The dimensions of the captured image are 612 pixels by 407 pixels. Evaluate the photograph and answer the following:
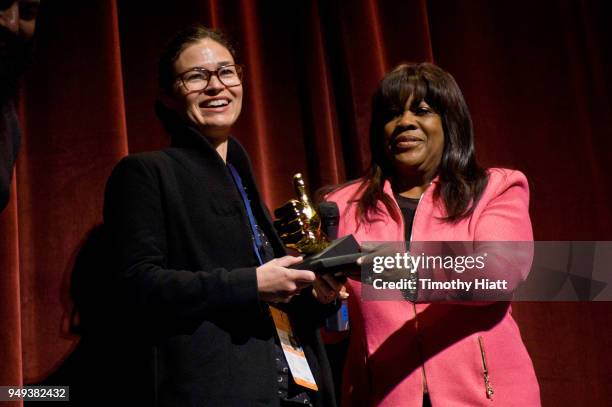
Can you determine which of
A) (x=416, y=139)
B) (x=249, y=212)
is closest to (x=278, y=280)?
(x=249, y=212)

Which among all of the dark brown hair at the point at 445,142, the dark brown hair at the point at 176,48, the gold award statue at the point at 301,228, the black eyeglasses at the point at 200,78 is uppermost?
the dark brown hair at the point at 176,48

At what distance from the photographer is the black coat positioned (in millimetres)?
1325

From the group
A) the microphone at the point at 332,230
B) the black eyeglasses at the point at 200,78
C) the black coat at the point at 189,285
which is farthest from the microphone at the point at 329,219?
the black eyeglasses at the point at 200,78

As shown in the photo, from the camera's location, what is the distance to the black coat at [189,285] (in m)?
1.33

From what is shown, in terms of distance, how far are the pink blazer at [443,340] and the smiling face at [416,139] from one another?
9 cm

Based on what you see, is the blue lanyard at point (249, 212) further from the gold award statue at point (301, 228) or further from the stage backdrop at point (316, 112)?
the stage backdrop at point (316, 112)

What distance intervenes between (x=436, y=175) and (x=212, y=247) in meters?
0.63

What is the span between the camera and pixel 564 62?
2584 millimetres

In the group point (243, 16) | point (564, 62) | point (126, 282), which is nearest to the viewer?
point (126, 282)

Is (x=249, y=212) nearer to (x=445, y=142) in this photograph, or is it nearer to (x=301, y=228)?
(x=301, y=228)

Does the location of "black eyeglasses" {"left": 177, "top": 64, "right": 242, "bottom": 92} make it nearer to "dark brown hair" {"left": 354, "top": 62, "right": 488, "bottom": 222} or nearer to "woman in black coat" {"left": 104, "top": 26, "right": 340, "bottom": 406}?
"woman in black coat" {"left": 104, "top": 26, "right": 340, "bottom": 406}

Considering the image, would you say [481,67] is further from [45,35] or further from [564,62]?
[45,35]

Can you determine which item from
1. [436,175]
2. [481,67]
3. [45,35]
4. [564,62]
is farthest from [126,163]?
[564,62]

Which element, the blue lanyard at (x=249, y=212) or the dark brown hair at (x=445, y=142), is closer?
the blue lanyard at (x=249, y=212)
